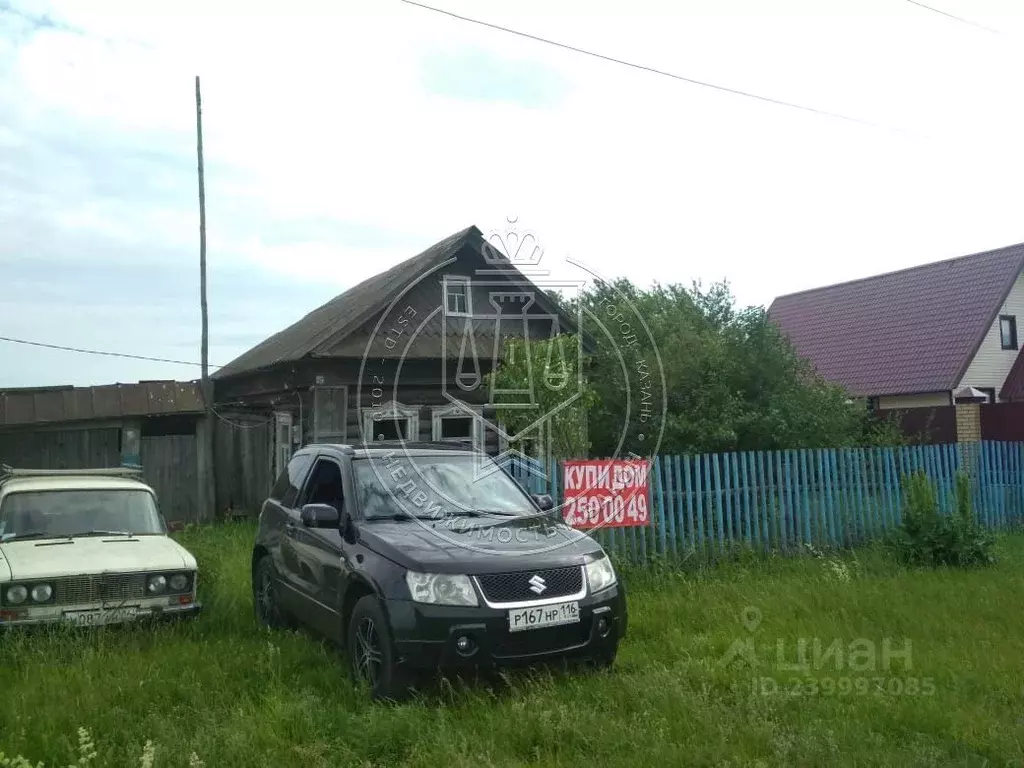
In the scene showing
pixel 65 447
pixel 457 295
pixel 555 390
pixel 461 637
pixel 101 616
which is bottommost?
pixel 101 616

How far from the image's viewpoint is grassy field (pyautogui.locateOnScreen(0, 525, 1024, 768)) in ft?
14.2

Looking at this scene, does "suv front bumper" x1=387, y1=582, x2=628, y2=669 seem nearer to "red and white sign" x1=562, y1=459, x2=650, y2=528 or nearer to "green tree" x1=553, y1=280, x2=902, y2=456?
"red and white sign" x1=562, y1=459, x2=650, y2=528

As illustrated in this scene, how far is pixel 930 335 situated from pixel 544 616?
22.8m

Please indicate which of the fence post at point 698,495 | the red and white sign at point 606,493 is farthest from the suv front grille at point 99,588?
the fence post at point 698,495

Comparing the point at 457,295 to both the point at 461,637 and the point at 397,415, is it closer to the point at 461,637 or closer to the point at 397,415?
the point at 397,415

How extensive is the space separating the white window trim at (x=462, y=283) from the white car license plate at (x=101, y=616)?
8.87 meters

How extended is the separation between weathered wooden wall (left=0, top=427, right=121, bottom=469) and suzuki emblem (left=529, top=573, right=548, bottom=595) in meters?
12.1

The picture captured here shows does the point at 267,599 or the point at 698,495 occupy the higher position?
the point at 698,495

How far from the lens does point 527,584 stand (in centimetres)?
510

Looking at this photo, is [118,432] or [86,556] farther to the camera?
[118,432]

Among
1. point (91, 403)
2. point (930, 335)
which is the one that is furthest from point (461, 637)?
point (930, 335)

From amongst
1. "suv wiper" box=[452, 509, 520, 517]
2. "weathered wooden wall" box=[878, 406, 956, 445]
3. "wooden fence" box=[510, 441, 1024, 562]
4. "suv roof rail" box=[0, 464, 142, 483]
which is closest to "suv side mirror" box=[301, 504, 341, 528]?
"suv wiper" box=[452, 509, 520, 517]

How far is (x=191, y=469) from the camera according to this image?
15.2 metres

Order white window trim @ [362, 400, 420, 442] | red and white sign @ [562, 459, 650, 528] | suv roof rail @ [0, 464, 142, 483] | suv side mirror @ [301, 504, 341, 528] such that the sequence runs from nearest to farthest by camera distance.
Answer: suv side mirror @ [301, 504, 341, 528]
suv roof rail @ [0, 464, 142, 483]
red and white sign @ [562, 459, 650, 528]
white window trim @ [362, 400, 420, 442]
